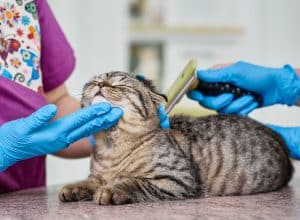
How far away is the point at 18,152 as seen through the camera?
1.20 m

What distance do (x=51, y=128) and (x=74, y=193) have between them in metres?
0.16

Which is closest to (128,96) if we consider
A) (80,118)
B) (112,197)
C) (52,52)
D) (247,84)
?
(80,118)

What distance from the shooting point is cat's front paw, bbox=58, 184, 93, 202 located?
116 centimetres

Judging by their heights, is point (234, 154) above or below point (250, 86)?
below

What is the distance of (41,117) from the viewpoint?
109 centimetres

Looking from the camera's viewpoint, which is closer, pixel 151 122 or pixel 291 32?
pixel 151 122

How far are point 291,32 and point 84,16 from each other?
1.37 metres

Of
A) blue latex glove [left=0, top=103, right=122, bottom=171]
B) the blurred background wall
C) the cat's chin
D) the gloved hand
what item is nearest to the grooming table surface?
blue latex glove [left=0, top=103, right=122, bottom=171]

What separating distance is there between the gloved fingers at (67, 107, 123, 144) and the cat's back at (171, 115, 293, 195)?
10.4 inches

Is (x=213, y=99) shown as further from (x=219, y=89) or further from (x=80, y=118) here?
(x=80, y=118)

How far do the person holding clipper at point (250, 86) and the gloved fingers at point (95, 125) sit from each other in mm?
477

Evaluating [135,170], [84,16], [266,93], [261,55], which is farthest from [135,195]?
[261,55]

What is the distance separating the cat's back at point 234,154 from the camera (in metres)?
1.36

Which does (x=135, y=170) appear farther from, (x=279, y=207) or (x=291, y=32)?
(x=291, y=32)
